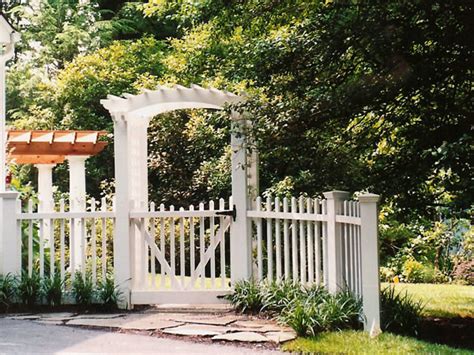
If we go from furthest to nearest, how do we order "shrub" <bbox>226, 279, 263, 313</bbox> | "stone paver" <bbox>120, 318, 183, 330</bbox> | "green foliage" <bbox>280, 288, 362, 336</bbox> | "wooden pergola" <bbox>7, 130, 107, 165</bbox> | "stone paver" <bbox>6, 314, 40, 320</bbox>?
"wooden pergola" <bbox>7, 130, 107, 165</bbox>
"shrub" <bbox>226, 279, 263, 313</bbox>
"stone paver" <bbox>6, 314, 40, 320</bbox>
"stone paver" <bbox>120, 318, 183, 330</bbox>
"green foliage" <bbox>280, 288, 362, 336</bbox>

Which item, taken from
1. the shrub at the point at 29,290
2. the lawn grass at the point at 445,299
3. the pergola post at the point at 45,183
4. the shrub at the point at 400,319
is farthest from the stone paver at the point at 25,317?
the pergola post at the point at 45,183

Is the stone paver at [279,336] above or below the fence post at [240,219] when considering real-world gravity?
below

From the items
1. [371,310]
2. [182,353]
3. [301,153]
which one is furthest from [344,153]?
[182,353]

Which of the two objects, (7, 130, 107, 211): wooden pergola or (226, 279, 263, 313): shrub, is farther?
(7, 130, 107, 211): wooden pergola

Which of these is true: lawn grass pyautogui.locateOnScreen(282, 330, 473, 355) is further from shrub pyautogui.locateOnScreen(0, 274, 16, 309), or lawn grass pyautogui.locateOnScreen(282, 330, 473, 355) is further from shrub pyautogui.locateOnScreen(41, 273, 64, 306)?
shrub pyautogui.locateOnScreen(0, 274, 16, 309)

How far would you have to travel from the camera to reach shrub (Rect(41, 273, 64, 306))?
7730 millimetres

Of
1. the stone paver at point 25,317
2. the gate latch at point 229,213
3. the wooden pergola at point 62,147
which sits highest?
the wooden pergola at point 62,147

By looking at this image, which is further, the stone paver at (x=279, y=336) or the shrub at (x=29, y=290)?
the shrub at (x=29, y=290)

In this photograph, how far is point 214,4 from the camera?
9.16m

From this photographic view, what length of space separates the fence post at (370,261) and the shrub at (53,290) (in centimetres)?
346

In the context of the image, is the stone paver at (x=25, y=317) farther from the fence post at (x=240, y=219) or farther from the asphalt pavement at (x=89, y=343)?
the fence post at (x=240, y=219)

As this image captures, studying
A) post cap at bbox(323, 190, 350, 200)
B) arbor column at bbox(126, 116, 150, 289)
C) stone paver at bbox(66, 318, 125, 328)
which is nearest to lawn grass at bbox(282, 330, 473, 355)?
post cap at bbox(323, 190, 350, 200)

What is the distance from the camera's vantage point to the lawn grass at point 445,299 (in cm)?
754

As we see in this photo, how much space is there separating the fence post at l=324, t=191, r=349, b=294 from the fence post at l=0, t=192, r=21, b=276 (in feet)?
11.5
